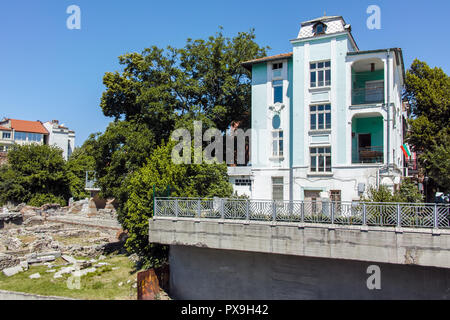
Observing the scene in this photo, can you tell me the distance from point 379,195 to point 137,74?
26.4 meters

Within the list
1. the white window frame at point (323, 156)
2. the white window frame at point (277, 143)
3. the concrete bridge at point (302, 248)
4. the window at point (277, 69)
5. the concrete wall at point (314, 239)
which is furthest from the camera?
the window at point (277, 69)

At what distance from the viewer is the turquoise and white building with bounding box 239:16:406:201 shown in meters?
20.1

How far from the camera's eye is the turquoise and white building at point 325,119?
2009cm

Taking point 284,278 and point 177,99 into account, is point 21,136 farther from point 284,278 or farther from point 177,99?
point 284,278

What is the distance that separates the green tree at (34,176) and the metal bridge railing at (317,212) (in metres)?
36.1

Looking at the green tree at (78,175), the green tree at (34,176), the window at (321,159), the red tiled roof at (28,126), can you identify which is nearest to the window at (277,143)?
the window at (321,159)

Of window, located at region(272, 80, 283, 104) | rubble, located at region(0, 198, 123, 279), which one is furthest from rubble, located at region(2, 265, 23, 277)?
window, located at region(272, 80, 283, 104)

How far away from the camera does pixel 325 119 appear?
21266mm

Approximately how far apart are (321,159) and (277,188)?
11.3 feet

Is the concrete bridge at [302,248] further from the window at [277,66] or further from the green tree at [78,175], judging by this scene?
the green tree at [78,175]

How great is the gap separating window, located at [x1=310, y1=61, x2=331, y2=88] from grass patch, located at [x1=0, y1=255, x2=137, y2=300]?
16273 millimetres

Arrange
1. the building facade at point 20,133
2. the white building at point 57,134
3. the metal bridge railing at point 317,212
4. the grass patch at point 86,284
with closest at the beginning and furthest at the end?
the metal bridge railing at point 317,212, the grass patch at point 86,284, the building facade at point 20,133, the white building at point 57,134

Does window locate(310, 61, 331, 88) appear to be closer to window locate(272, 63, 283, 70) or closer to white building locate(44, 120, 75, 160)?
window locate(272, 63, 283, 70)
